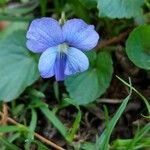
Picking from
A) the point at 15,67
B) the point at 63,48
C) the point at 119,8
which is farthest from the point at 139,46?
the point at 15,67

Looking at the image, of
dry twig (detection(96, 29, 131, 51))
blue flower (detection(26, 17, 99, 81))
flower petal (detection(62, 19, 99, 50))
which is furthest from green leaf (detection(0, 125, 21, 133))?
dry twig (detection(96, 29, 131, 51))

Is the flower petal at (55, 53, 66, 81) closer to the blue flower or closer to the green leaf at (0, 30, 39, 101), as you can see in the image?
the blue flower

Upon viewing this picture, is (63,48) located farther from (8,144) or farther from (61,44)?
(8,144)

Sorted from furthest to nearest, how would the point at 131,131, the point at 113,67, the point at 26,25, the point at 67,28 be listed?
the point at 26,25 → the point at 113,67 → the point at 131,131 → the point at 67,28

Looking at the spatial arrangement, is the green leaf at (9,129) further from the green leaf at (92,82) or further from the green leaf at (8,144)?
the green leaf at (92,82)

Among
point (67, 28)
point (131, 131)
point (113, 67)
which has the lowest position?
point (131, 131)

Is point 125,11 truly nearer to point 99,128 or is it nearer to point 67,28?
point 67,28

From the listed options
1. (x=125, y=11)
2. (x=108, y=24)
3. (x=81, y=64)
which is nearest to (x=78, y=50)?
(x=81, y=64)
